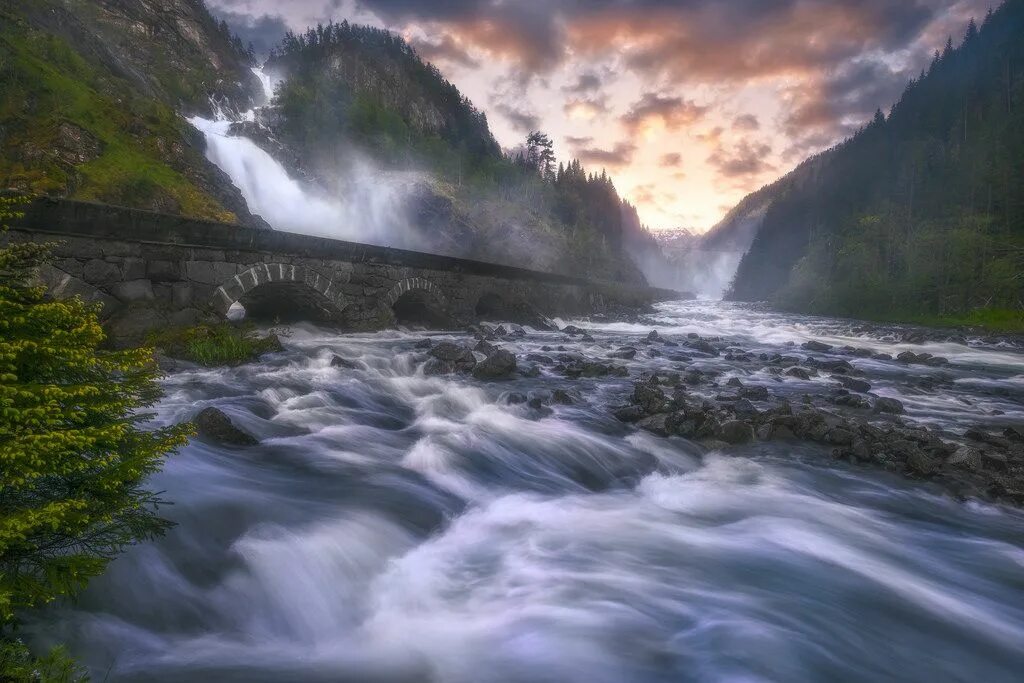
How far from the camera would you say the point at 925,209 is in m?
74.6

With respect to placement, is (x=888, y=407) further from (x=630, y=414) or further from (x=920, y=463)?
(x=630, y=414)

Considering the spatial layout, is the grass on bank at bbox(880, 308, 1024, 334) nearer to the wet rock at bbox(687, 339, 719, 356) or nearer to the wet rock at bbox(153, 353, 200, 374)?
the wet rock at bbox(687, 339, 719, 356)

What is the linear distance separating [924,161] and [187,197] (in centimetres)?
9952

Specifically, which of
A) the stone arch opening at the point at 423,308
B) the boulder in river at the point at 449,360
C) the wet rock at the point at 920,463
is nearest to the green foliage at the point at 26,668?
the wet rock at the point at 920,463

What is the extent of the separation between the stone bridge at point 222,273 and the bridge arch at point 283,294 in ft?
0.09

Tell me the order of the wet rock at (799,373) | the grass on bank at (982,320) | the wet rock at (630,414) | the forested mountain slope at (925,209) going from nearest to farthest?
1. the wet rock at (630,414)
2. the wet rock at (799,373)
3. the grass on bank at (982,320)
4. the forested mountain slope at (925,209)

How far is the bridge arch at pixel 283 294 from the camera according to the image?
12.8 m

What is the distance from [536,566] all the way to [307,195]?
73.9m

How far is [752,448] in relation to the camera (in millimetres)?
8203

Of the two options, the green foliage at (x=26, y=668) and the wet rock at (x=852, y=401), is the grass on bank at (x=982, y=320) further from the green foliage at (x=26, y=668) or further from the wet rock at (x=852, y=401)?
the green foliage at (x=26, y=668)

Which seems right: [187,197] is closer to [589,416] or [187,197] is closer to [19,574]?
[589,416]

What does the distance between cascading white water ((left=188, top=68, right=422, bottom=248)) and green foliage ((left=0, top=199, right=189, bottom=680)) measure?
56.7 m

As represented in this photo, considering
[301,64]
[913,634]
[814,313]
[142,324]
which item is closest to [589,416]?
[913,634]

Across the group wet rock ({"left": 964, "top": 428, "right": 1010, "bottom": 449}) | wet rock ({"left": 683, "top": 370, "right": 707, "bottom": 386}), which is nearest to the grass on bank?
wet rock ({"left": 683, "top": 370, "right": 707, "bottom": 386})
